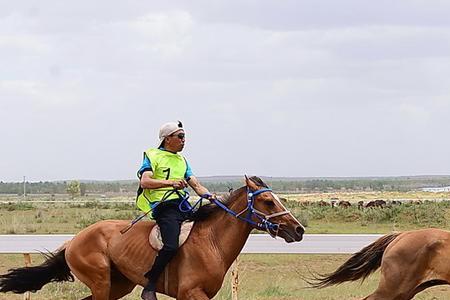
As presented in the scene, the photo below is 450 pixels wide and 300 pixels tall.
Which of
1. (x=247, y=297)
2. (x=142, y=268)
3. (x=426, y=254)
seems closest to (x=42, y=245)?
(x=247, y=297)

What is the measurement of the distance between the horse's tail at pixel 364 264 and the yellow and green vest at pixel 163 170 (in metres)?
2.30

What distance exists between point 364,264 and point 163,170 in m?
2.64

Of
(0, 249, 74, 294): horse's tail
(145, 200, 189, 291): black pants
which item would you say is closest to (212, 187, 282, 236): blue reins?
(145, 200, 189, 291): black pants

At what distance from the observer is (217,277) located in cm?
756

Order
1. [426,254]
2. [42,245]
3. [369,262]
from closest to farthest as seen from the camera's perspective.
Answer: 1. [426,254]
2. [369,262]
3. [42,245]

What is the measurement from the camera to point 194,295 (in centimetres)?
743

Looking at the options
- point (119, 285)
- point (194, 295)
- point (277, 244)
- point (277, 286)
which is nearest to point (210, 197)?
point (194, 295)

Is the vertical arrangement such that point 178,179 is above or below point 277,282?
above

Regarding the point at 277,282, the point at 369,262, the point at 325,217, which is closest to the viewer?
the point at 369,262

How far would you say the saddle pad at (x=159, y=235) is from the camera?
7.78 m

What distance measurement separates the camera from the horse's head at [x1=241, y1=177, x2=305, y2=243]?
750cm

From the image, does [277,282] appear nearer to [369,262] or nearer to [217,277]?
[369,262]

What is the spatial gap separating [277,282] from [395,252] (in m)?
5.38

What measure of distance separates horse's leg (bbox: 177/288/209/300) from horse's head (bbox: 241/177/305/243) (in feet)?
2.63
